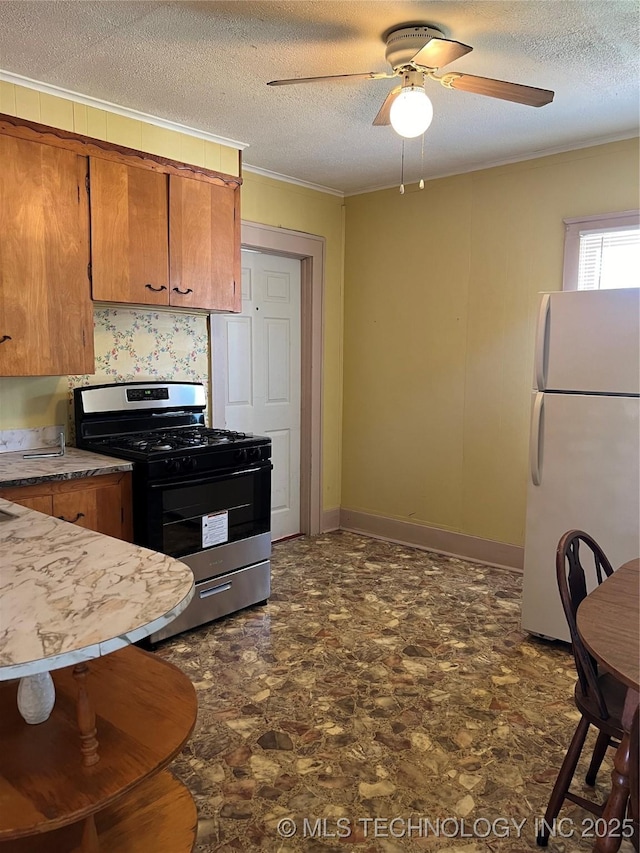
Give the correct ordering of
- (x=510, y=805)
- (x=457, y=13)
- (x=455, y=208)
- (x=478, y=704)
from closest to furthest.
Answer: (x=510, y=805), (x=457, y=13), (x=478, y=704), (x=455, y=208)

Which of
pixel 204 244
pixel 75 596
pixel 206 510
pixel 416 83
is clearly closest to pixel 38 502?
pixel 206 510

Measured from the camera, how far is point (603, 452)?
2840 mm

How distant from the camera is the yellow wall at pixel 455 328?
12.6ft

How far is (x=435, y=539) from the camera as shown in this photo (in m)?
4.50

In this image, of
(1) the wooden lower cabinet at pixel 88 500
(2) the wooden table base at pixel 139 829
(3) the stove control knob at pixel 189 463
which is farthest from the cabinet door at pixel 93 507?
(2) the wooden table base at pixel 139 829

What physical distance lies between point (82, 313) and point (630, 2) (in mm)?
2496

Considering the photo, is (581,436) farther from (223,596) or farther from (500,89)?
(223,596)

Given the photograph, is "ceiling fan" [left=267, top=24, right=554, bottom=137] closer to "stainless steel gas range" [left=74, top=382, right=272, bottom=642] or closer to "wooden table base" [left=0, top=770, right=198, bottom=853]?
"stainless steel gas range" [left=74, top=382, right=272, bottom=642]

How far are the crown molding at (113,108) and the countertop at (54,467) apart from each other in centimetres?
166

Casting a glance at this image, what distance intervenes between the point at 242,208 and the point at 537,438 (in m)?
2.40

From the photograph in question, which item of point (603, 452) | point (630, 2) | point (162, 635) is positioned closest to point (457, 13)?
point (630, 2)

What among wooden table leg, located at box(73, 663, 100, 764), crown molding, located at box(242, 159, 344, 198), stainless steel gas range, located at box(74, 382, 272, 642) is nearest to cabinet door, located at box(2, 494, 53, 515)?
stainless steel gas range, located at box(74, 382, 272, 642)

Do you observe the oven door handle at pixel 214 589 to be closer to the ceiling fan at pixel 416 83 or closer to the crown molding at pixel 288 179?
the ceiling fan at pixel 416 83

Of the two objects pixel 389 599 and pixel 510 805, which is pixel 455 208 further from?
pixel 510 805
